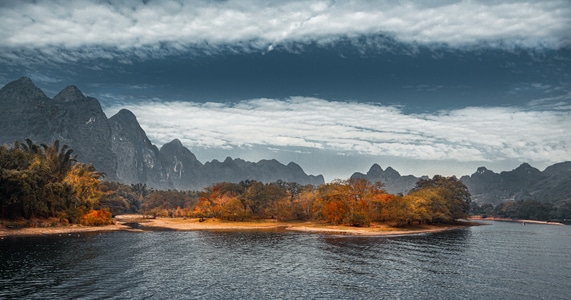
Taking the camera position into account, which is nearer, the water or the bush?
the water

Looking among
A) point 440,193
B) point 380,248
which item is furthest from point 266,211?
point 380,248

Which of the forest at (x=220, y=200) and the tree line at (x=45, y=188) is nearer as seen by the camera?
the tree line at (x=45, y=188)

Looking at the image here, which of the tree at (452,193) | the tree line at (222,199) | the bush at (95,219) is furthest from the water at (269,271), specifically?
the tree at (452,193)

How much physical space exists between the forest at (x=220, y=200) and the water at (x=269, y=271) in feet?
65.0

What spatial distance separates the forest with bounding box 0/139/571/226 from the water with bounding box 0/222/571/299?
19.8 meters

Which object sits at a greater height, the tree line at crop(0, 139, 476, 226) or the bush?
the tree line at crop(0, 139, 476, 226)

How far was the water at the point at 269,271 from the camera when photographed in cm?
3947

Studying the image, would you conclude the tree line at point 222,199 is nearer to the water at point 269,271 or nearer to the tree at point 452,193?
the tree at point 452,193

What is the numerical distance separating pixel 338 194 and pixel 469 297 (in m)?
91.0

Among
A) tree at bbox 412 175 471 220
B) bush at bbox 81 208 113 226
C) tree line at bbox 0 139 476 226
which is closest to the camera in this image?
tree line at bbox 0 139 476 226

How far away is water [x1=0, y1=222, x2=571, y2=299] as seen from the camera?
129 ft

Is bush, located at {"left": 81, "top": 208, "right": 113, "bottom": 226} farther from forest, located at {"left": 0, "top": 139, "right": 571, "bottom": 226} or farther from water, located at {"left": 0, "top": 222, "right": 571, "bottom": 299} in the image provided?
water, located at {"left": 0, "top": 222, "right": 571, "bottom": 299}

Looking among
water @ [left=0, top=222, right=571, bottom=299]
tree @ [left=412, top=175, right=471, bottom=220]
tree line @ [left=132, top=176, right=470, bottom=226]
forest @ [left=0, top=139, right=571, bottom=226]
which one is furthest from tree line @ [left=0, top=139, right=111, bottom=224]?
tree @ [left=412, top=175, right=471, bottom=220]

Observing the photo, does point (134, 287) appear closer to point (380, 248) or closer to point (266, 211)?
point (380, 248)
